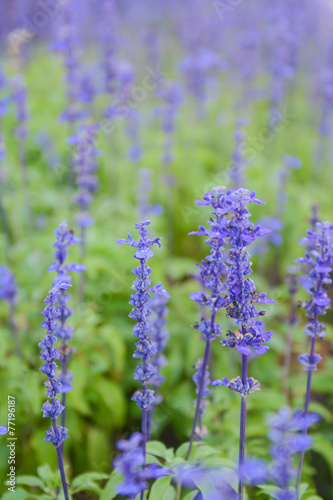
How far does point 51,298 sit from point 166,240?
4.59m

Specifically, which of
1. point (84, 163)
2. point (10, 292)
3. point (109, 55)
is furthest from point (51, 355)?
point (109, 55)

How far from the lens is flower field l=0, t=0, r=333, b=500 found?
2.30 metres

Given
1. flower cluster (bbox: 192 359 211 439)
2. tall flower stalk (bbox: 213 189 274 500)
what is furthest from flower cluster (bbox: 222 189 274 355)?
flower cluster (bbox: 192 359 211 439)

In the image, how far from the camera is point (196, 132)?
8984 mm

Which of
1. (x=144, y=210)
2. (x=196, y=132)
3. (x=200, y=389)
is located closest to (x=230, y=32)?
(x=196, y=132)

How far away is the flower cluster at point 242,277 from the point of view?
2123mm

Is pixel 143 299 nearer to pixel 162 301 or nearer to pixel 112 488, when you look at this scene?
pixel 162 301

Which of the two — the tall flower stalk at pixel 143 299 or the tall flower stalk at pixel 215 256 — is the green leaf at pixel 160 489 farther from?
the tall flower stalk at pixel 215 256

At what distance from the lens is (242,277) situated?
7.02ft

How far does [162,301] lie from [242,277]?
3.62 feet

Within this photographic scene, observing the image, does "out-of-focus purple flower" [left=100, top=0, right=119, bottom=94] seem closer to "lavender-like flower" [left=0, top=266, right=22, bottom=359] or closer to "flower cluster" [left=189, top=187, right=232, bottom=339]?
"lavender-like flower" [left=0, top=266, right=22, bottom=359]

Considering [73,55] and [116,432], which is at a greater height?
[73,55]

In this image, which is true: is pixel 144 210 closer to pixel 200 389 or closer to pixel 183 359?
pixel 183 359

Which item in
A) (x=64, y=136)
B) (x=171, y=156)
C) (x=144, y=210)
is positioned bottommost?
(x=144, y=210)
